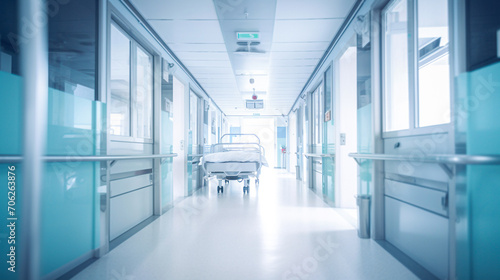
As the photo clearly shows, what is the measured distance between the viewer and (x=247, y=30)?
3688mm

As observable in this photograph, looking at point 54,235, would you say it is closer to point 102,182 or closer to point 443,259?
point 102,182

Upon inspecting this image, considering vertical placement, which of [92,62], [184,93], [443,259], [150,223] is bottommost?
[150,223]

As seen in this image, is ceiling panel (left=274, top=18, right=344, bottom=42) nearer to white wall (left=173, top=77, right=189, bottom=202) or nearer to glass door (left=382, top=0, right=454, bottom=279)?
glass door (left=382, top=0, right=454, bottom=279)

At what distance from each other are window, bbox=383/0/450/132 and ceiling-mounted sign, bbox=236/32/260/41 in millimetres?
1707

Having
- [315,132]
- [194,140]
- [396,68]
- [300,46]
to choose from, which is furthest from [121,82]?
[315,132]

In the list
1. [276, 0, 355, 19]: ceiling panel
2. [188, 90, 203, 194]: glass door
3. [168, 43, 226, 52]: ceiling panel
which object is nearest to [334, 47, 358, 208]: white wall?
[276, 0, 355, 19]: ceiling panel

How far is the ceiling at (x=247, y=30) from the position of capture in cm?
313

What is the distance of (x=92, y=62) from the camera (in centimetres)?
232

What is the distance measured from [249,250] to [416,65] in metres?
2.21

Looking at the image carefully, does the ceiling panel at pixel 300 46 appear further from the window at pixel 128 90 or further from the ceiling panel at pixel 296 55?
the window at pixel 128 90

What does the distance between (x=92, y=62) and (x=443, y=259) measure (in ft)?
10.4

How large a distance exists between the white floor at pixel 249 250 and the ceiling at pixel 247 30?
264cm

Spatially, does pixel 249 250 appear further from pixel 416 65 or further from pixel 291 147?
pixel 291 147

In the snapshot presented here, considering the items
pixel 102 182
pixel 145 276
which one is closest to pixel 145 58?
pixel 102 182
